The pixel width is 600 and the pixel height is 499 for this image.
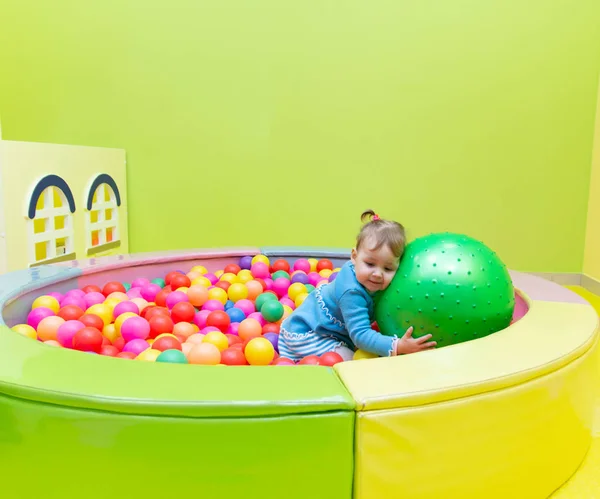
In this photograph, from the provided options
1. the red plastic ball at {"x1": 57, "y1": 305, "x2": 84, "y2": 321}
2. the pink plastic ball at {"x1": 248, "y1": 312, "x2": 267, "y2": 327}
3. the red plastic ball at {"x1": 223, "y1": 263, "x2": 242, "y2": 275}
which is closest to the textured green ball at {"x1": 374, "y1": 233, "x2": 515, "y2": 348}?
the pink plastic ball at {"x1": 248, "y1": 312, "x2": 267, "y2": 327}

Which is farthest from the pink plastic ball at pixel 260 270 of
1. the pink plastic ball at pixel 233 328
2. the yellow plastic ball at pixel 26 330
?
the yellow plastic ball at pixel 26 330

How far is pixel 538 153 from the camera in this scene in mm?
3264

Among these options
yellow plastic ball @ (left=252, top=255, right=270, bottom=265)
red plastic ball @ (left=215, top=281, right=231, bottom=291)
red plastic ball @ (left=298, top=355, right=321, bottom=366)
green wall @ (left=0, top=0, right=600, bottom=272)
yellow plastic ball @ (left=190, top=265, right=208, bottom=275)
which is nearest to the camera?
red plastic ball @ (left=298, top=355, right=321, bottom=366)

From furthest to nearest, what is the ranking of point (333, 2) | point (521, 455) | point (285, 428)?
point (333, 2) → point (521, 455) → point (285, 428)

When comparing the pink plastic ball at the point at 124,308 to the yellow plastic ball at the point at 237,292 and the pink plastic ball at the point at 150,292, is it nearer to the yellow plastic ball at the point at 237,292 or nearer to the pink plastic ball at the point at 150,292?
the pink plastic ball at the point at 150,292

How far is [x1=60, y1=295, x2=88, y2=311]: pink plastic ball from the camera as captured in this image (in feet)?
6.27

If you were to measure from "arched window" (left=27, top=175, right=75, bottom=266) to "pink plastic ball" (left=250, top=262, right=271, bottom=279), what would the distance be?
972 mm

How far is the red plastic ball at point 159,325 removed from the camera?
69.3 inches

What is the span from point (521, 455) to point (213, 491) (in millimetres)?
595

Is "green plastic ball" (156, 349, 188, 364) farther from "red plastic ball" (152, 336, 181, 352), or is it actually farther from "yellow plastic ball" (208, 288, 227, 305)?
"yellow plastic ball" (208, 288, 227, 305)

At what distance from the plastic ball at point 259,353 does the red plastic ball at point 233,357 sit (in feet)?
0.07

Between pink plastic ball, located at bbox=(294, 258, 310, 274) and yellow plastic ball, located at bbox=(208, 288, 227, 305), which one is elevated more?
pink plastic ball, located at bbox=(294, 258, 310, 274)

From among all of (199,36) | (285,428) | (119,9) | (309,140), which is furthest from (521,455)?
(119,9)

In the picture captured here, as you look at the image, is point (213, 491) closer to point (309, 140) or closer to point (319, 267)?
point (319, 267)
